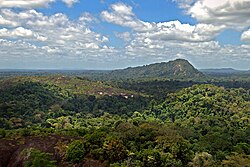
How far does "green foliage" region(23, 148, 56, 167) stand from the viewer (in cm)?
4322

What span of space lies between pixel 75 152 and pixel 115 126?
3498 centimetres

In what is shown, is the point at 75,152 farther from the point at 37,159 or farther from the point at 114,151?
the point at 114,151

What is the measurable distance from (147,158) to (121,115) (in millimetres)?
92609

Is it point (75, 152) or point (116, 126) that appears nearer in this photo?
point (75, 152)

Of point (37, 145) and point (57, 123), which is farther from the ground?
point (37, 145)

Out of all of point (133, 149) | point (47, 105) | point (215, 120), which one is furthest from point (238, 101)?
point (133, 149)

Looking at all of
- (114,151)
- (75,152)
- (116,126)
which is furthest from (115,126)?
(114,151)

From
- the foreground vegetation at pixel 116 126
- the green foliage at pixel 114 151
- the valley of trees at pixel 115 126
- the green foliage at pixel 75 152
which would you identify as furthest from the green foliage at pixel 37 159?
the green foliage at pixel 114 151

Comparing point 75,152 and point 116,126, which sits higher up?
point 75,152

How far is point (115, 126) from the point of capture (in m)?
80.8

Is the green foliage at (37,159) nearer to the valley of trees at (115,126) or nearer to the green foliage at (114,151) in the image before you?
the valley of trees at (115,126)

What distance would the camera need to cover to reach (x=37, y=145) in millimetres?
51844

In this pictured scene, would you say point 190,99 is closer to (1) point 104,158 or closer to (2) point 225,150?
(2) point 225,150

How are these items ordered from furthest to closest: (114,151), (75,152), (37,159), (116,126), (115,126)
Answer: (115,126) → (116,126) → (75,152) → (114,151) → (37,159)
